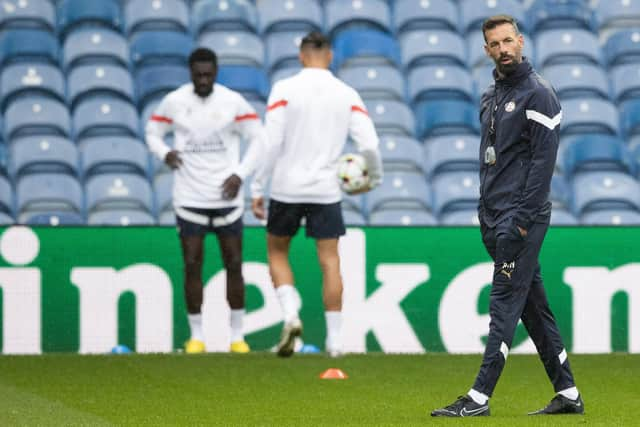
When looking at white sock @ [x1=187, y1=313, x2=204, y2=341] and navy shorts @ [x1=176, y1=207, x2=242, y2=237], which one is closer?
navy shorts @ [x1=176, y1=207, x2=242, y2=237]

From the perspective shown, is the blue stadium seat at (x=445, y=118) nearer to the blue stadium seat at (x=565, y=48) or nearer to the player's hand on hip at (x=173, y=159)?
the blue stadium seat at (x=565, y=48)

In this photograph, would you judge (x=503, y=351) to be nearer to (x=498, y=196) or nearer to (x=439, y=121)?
(x=498, y=196)

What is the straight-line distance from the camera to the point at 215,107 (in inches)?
373

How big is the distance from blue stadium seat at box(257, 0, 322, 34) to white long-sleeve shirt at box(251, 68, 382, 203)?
497cm

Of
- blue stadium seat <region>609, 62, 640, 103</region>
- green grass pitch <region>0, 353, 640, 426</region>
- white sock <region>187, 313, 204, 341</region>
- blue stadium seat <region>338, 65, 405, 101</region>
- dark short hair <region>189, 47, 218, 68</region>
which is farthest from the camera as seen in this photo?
blue stadium seat <region>609, 62, 640, 103</region>

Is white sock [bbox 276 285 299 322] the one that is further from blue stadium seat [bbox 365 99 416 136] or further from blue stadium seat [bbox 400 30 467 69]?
blue stadium seat [bbox 400 30 467 69]

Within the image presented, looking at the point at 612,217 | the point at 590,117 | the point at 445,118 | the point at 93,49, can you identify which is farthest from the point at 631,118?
the point at 93,49

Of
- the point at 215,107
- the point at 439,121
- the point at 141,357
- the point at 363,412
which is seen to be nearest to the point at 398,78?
the point at 439,121

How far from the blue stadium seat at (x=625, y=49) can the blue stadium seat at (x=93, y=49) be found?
4807 mm

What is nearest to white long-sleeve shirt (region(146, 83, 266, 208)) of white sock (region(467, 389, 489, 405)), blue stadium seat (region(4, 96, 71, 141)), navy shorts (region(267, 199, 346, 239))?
navy shorts (region(267, 199, 346, 239))

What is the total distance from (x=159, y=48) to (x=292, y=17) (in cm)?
136

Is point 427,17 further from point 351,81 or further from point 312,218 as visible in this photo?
point 312,218

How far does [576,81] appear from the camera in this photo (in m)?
13.3

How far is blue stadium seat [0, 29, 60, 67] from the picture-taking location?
13.1 metres
